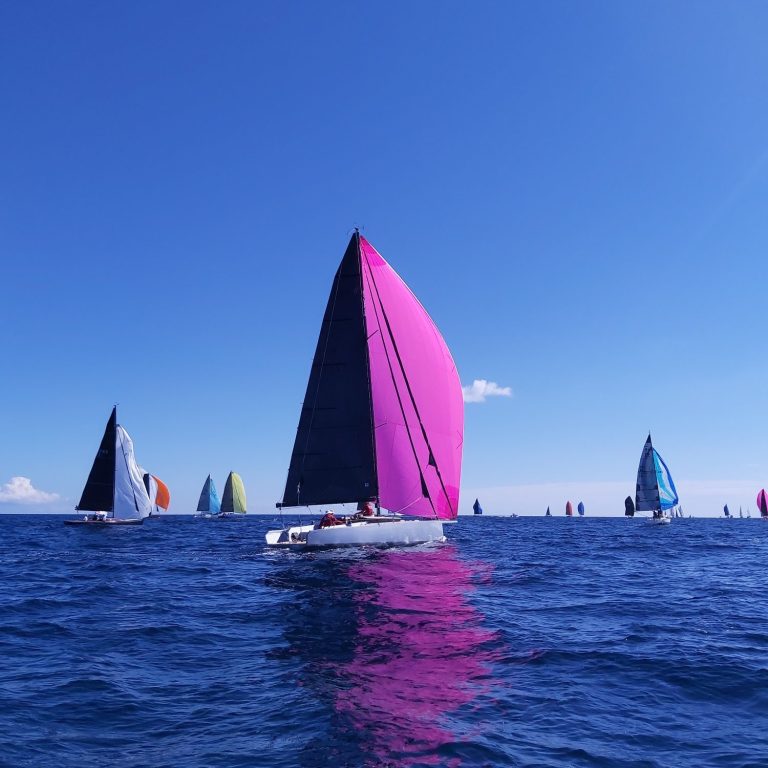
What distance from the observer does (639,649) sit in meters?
10.7

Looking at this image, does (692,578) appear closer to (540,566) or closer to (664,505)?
(540,566)

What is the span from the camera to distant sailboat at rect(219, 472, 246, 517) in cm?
10488

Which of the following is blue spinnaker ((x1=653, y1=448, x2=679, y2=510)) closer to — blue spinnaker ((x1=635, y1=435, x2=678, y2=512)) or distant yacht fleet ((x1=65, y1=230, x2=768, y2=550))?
blue spinnaker ((x1=635, y1=435, x2=678, y2=512))

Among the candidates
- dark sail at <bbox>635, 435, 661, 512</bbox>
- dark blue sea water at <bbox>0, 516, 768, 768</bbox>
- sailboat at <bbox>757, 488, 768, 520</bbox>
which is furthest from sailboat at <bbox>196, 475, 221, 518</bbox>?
sailboat at <bbox>757, 488, 768, 520</bbox>

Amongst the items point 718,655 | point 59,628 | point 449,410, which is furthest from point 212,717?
point 449,410

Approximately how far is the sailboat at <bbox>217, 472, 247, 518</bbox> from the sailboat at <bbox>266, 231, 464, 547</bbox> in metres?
80.0

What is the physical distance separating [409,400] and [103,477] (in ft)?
118

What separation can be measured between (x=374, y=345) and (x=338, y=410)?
11.1 ft

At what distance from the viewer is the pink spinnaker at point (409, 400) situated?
2742cm

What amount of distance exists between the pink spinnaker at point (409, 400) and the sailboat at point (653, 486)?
57616 mm

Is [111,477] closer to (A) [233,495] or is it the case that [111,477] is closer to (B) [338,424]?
(B) [338,424]

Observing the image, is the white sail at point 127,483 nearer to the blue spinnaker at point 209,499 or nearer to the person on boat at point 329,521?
the person on boat at point 329,521

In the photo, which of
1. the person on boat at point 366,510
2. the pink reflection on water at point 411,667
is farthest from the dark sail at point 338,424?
the pink reflection on water at point 411,667

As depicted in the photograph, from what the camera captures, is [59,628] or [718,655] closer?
[718,655]
